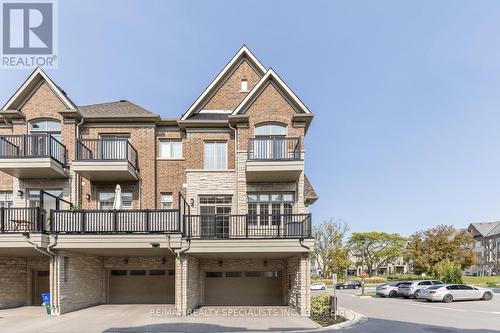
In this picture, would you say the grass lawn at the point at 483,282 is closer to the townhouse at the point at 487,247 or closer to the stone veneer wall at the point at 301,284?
the townhouse at the point at 487,247

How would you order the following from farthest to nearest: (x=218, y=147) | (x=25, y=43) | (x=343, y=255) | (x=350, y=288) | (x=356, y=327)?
(x=343, y=255), (x=350, y=288), (x=218, y=147), (x=25, y=43), (x=356, y=327)

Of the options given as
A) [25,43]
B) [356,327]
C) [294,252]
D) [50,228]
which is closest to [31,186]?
[50,228]

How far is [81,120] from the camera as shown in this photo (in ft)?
60.0

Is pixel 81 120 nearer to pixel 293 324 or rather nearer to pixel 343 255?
pixel 293 324

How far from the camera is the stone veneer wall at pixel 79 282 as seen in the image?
15242 mm

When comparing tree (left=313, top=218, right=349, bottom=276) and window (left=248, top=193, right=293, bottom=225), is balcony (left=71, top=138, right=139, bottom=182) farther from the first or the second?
tree (left=313, top=218, right=349, bottom=276)

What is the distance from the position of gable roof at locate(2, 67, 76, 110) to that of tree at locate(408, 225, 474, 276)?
38.2 m

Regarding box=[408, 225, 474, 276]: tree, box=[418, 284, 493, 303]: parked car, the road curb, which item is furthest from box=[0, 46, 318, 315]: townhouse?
box=[408, 225, 474, 276]: tree

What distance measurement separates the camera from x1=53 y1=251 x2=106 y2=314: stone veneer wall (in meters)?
15.2

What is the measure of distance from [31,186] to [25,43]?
7.17 m

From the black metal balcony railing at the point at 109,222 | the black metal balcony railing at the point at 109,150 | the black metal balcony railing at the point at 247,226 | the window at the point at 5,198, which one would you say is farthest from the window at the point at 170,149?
the window at the point at 5,198

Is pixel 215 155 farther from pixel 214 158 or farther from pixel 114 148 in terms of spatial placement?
pixel 114 148

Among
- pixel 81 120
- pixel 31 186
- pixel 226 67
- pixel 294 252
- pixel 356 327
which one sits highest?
pixel 226 67

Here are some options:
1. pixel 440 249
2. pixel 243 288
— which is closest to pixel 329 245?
pixel 440 249
